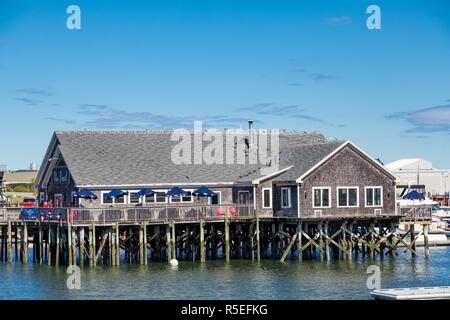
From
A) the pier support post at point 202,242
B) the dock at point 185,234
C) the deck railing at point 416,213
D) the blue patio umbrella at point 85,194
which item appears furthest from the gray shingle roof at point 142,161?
the deck railing at point 416,213

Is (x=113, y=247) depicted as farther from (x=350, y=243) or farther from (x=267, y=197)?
(x=350, y=243)

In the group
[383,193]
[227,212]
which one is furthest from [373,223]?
[227,212]

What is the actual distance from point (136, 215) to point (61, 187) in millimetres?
8116

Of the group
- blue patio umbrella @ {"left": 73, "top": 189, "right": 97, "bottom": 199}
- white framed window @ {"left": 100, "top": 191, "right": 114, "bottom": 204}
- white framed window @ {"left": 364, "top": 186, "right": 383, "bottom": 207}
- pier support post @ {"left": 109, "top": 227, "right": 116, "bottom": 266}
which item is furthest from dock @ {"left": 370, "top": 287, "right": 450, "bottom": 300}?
white framed window @ {"left": 100, "top": 191, "right": 114, "bottom": 204}

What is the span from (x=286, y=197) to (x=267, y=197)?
147 cm

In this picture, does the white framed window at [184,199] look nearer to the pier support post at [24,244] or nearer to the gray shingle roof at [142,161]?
the gray shingle roof at [142,161]

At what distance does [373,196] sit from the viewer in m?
55.7

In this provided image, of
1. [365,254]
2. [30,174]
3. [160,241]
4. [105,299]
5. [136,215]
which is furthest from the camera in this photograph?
[30,174]

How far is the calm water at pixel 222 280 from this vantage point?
1594 inches

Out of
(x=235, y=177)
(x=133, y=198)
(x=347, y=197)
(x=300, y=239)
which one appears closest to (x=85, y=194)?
(x=133, y=198)

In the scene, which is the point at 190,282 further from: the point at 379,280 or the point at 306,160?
the point at 306,160

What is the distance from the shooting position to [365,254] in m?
58.6

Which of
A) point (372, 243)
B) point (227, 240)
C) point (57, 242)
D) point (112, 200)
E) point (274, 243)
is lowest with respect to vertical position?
point (372, 243)

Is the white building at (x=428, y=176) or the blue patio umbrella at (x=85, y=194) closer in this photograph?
the blue patio umbrella at (x=85, y=194)
